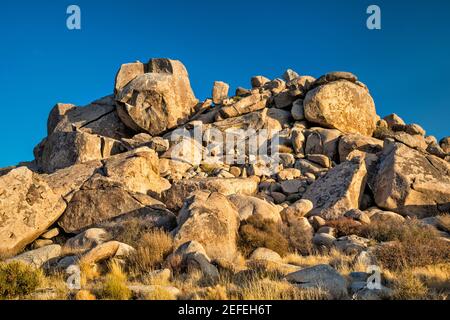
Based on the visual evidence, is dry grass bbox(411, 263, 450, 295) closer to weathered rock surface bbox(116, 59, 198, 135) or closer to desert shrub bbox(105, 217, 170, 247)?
desert shrub bbox(105, 217, 170, 247)

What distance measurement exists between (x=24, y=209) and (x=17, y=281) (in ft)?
22.2

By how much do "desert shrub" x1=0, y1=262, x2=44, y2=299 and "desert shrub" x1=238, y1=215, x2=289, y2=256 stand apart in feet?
20.4

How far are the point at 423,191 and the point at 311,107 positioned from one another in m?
12.9

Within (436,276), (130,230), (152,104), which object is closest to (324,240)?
(436,276)

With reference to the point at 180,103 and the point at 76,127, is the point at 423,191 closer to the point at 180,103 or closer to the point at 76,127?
the point at 180,103

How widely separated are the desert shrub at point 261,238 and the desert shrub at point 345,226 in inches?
93.1

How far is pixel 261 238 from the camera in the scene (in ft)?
42.0

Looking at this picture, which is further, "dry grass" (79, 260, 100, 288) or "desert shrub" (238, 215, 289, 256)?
"desert shrub" (238, 215, 289, 256)

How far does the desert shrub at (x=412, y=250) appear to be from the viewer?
34.6 ft

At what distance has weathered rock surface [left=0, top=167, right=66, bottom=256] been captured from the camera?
13.9 m

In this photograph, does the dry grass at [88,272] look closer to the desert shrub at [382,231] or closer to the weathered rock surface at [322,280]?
the weathered rock surface at [322,280]

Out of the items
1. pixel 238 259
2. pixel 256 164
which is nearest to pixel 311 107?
pixel 256 164

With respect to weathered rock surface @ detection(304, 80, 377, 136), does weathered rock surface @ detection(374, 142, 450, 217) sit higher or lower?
lower

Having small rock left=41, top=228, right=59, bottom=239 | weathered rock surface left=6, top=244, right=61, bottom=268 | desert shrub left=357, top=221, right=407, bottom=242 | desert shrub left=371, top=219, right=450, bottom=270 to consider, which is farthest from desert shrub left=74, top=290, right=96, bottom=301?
desert shrub left=357, top=221, right=407, bottom=242
